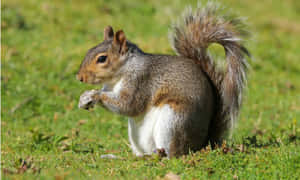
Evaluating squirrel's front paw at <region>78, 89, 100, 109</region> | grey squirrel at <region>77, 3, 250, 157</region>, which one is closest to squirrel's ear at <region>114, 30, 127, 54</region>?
grey squirrel at <region>77, 3, 250, 157</region>

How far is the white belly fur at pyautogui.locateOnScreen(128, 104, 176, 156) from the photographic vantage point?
3.20 metres

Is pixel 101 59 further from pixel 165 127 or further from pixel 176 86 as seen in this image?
pixel 165 127

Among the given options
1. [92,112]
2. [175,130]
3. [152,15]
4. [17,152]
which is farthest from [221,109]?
[152,15]

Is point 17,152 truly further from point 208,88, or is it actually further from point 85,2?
point 85,2

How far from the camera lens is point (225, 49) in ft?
11.6

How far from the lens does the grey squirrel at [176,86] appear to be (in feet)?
10.7

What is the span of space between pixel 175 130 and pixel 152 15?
5.48 meters

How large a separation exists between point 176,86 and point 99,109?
2.07m

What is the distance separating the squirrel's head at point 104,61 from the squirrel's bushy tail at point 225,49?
511mm

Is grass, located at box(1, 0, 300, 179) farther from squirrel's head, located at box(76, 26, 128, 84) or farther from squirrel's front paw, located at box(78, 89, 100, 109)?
squirrel's head, located at box(76, 26, 128, 84)

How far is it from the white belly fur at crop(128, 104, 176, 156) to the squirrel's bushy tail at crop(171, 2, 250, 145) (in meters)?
0.50

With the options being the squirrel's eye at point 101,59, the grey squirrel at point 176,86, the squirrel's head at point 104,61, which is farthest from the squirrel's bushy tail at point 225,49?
the squirrel's eye at point 101,59

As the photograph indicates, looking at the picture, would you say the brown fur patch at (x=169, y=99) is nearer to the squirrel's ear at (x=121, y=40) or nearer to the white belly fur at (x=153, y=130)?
the white belly fur at (x=153, y=130)

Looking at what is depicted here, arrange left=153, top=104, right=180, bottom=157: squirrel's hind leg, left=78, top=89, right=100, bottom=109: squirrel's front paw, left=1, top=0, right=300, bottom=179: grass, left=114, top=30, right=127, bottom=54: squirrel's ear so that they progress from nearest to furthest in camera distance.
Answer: left=1, top=0, right=300, bottom=179: grass
left=153, top=104, right=180, bottom=157: squirrel's hind leg
left=78, top=89, right=100, bottom=109: squirrel's front paw
left=114, top=30, right=127, bottom=54: squirrel's ear
